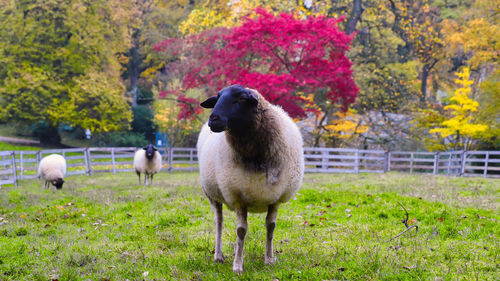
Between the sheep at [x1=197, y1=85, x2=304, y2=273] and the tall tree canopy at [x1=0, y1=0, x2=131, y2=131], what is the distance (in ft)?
73.4

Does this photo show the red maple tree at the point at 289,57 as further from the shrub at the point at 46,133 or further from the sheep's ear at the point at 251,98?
the shrub at the point at 46,133

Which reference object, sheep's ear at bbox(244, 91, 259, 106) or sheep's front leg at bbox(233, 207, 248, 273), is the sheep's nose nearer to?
sheep's ear at bbox(244, 91, 259, 106)

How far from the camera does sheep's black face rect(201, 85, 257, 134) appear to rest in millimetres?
3572

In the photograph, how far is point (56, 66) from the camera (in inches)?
981

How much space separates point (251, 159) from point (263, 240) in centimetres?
180

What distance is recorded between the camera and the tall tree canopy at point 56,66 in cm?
2330

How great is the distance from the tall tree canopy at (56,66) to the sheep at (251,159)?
22.4 m

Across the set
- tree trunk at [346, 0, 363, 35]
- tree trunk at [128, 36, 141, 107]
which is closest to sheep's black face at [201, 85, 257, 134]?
tree trunk at [346, 0, 363, 35]

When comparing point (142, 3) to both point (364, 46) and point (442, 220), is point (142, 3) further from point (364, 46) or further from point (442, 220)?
point (442, 220)

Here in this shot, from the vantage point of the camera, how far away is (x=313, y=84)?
15.0m

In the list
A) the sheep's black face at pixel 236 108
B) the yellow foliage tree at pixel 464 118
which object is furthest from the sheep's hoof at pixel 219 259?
the yellow foliage tree at pixel 464 118

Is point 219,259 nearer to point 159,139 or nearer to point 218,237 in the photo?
point 218,237

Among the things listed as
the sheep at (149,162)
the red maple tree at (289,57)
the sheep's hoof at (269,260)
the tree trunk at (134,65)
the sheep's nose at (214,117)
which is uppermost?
the tree trunk at (134,65)

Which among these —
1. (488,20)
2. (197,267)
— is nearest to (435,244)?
(197,267)
